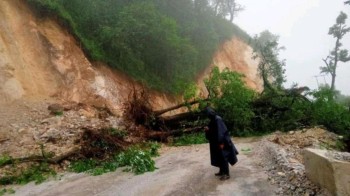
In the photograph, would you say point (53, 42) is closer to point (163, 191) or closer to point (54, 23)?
point (54, 23)

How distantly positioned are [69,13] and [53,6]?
1728 mm

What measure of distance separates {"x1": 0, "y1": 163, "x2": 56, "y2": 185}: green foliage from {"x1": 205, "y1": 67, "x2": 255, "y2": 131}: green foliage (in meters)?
7.60

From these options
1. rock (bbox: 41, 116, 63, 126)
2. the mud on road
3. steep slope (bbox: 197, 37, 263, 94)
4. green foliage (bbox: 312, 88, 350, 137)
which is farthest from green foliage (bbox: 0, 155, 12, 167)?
steep slope (bbox: 197, 37, 263, 94)

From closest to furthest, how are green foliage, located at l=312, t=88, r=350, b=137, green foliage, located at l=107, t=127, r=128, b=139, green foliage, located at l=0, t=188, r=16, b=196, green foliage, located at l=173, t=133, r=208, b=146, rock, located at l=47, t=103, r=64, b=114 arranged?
green foliage, located at l=0, t=188, r=16, b=196
green foliage, located at l=107, t=127, r=128, b=139
rock, located at l=47, t=103, r=64, b=114
green foliage, located at l=173, t=133, r=208, b=146
green foliage, located at l=312, t=88, r=350, b=137

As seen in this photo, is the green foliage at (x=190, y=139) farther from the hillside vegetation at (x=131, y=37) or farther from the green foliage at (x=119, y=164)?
the hillside vegetation at (x=131, y=37)

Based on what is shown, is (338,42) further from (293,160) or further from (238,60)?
(293,160)

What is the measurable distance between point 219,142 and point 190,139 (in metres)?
6.46

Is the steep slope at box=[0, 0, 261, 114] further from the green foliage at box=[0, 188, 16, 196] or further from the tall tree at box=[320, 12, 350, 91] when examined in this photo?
the tall tree at box=[320, 12, 350, 91]

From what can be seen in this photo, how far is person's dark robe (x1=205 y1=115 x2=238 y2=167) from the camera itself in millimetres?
6910

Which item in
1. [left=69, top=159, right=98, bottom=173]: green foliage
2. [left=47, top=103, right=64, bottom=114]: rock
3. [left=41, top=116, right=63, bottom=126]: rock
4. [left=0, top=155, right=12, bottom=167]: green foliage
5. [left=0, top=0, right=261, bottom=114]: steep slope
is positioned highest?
[left=0, top=0, right=261, bottom=114]: steep slope

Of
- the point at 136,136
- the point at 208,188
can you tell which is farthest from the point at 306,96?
the point at 208,188

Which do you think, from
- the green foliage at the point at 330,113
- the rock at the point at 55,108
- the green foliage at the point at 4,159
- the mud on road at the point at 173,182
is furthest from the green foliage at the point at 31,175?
the green foliage at the point at 330,113

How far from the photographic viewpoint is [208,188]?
642 cm

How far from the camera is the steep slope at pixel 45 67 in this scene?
13.8 m
